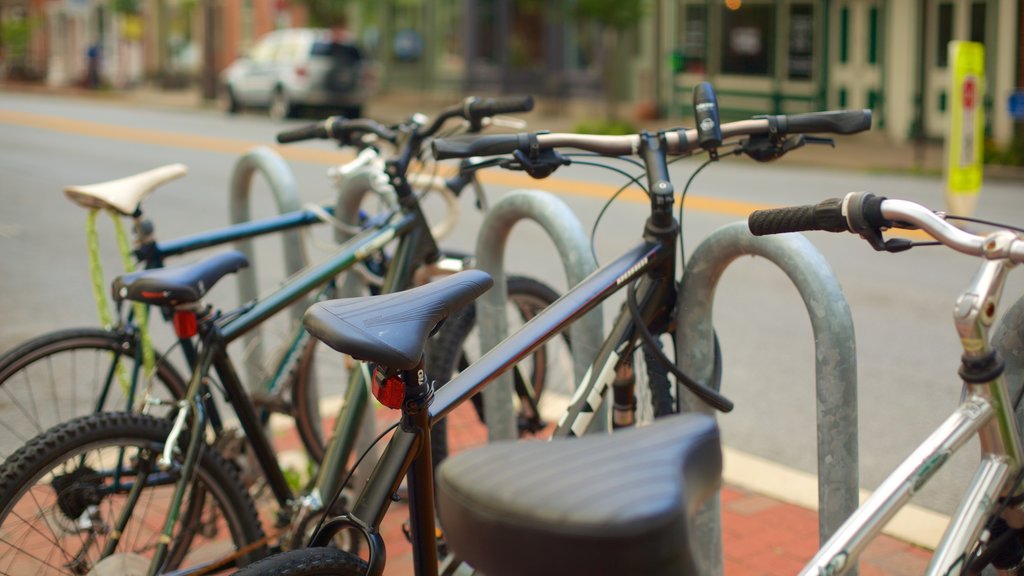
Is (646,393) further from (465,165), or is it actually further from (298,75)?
(298,75)

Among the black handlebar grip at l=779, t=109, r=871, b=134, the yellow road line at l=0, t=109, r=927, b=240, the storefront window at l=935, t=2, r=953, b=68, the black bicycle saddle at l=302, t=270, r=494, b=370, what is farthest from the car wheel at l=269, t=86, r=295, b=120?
the black bicycle saddle at l=302, t=270, r=494, b=370

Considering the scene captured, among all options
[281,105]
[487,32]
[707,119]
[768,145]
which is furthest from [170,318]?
[487,32]

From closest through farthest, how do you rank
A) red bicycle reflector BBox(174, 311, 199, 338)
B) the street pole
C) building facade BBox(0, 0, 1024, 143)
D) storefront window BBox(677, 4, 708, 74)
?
red bicycle reflector BBox(174, 311, 199, 338) < building facade BBox(0, 0, 1024, 143) < storefront window BBox(677, 4, 708, 74) < the street pole

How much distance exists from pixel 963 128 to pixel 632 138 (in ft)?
30.9

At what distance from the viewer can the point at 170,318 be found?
351cm

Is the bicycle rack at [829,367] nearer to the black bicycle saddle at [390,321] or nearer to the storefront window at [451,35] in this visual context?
the black bicycle saddle at [390,321]

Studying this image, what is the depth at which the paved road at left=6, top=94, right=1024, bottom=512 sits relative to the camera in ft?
18.7

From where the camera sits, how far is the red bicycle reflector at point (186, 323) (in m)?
3.32

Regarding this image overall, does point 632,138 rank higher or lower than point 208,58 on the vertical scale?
lower

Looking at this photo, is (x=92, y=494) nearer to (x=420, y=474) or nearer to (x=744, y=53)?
(x=420, y=474)

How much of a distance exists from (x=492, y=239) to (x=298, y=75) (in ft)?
82.5

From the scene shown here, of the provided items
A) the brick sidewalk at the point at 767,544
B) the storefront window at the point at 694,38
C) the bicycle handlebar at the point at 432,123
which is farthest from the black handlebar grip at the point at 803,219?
the storefront window at the point at 694,38

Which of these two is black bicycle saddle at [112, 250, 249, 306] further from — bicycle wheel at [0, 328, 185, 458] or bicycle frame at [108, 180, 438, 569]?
bicycle wheel at [0, 328, 185, 458]

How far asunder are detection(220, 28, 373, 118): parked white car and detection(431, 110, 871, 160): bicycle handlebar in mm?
25437
